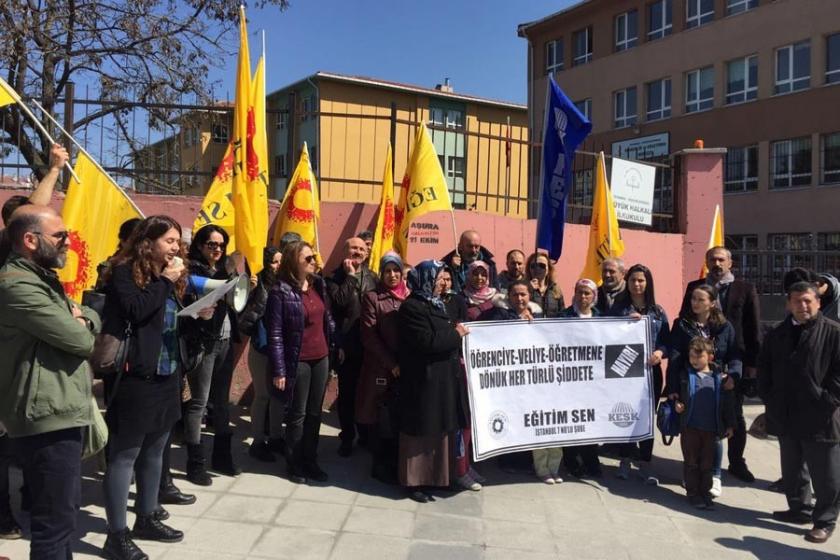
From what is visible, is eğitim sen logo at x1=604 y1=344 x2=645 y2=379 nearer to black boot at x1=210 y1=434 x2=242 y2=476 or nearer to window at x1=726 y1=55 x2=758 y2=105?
black boot at x1=210 y1=434 x2=242 y2=476

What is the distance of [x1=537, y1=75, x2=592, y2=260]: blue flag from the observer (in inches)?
275

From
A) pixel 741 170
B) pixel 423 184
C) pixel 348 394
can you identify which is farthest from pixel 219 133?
pixel 741 170

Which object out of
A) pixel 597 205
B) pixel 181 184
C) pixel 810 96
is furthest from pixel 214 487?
pixel 810 96

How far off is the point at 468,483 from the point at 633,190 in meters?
6.02

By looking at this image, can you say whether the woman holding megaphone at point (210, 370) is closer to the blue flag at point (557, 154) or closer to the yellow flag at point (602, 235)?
the blue flag at point (557, 154)

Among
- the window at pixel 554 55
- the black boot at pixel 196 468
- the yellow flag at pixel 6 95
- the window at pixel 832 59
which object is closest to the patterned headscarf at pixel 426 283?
the black boot at pixel 196 468

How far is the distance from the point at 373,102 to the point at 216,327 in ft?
78.0

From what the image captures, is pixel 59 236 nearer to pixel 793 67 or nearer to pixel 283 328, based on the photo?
pixel 283 328

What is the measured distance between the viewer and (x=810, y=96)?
2423 cm

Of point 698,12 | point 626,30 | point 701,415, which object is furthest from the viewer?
point 626,30

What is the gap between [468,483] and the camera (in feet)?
17.4

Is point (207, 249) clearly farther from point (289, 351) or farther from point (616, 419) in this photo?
point (616, 419)

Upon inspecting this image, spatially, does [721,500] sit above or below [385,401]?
below

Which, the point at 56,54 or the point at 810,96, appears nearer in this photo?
the point at 56,54
